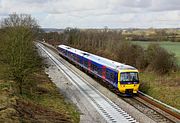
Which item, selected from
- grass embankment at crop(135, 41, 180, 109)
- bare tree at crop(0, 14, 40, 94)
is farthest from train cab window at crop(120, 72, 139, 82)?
bare tree at crop(0, 14, 40, 94)

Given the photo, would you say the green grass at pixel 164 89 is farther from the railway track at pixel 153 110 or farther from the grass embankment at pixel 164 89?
the railway track at pixel 153 110

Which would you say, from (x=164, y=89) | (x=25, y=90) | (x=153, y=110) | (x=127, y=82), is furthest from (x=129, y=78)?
(x=25, y=90)

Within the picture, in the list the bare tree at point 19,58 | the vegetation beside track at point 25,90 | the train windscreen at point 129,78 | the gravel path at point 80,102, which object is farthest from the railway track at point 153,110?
the bare tree at point 19,58

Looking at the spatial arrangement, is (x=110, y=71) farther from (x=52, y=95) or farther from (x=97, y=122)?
(x=97, y=122)

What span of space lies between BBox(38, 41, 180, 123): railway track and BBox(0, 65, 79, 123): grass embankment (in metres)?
4.91

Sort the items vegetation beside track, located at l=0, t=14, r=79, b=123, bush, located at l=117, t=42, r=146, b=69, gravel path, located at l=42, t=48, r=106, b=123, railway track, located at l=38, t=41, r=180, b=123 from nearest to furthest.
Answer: vegetation beside track, located at l=0, t=14, r=79, b=123 < gravel path, located at l=42, t=48, r=106, b=123 < railway track, located at l=38, t=41, r=180, b=123 < bush, located at l=117, t=42, r=146, b=69

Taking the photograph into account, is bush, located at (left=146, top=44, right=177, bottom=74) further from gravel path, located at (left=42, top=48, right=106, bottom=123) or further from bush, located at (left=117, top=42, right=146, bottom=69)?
gravel path, located at (left=42, top=48, right=106, bottom=123)

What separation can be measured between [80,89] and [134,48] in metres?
24.0

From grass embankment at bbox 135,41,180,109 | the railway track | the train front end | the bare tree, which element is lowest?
grass embankment at bbox 135,41,180,109

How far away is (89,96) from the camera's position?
98.4 ft

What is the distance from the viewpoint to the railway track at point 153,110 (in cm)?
2155

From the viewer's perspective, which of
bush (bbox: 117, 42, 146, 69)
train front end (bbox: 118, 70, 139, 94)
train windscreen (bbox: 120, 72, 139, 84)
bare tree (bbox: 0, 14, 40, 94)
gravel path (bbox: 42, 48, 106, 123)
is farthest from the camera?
bush (bbox: 117, 42, 146, 69)

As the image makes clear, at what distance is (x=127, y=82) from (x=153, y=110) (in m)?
6.39

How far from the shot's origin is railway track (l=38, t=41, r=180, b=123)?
21.5 meters
